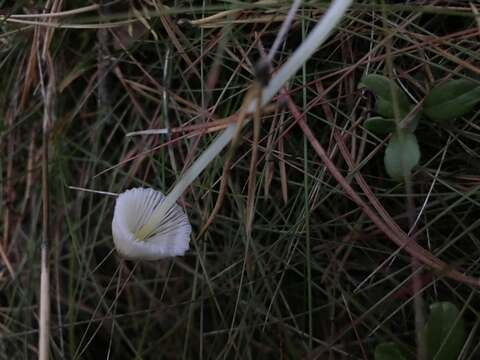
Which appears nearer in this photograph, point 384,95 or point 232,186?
point 384,95

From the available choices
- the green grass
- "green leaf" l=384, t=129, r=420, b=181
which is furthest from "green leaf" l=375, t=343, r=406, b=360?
"green leaf" l=384, t=129, r=420, b=181

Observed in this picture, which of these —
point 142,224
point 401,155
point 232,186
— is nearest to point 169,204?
point 142,224

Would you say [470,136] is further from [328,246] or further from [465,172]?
[328,246]

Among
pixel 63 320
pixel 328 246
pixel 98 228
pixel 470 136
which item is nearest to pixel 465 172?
pixel 470 136

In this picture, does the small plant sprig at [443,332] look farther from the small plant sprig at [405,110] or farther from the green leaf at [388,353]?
the small plant sprig at [405,110]

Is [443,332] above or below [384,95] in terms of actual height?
below

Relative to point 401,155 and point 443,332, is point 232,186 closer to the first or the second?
point 401,155

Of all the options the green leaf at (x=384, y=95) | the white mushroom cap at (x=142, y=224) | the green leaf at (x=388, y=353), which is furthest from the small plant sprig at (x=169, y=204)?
the green leaf at (x=388, y=353)
